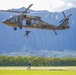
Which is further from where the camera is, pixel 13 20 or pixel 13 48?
pixel 13 48

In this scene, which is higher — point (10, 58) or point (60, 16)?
point (60, 16)

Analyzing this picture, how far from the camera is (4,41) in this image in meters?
150

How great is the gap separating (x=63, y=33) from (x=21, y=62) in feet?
227

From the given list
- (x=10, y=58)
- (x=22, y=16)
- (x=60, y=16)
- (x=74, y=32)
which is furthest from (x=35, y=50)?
(x=22, y=16)

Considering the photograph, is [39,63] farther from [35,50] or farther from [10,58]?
[35,50]

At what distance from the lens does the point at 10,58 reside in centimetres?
Result: 8112

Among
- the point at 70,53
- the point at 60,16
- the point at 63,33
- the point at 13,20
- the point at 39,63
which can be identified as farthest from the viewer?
the point at 63,33

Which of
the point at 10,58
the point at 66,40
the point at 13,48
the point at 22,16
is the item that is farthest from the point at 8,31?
the point at 22,16

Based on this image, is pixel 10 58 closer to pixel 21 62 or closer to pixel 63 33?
pixel 21 62

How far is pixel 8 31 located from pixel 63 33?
22.7 m

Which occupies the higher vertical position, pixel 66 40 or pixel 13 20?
pixel 13 20

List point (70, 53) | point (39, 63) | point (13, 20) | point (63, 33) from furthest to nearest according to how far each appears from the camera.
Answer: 1. point (63, 33)
2. point (70, 53)
3. point (39, 63)
4. point (13, 20)

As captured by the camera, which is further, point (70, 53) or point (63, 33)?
point (63, 33)

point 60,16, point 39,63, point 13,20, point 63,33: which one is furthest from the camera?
point 63,33
